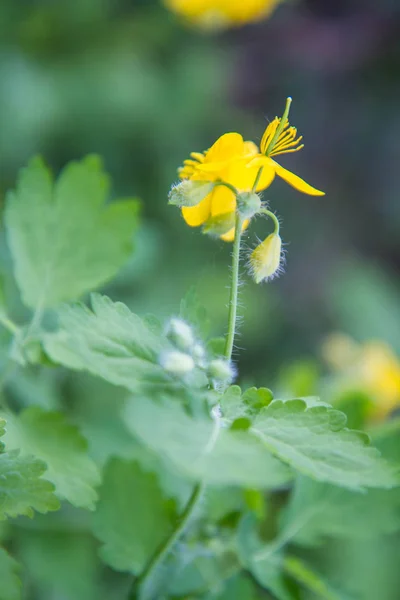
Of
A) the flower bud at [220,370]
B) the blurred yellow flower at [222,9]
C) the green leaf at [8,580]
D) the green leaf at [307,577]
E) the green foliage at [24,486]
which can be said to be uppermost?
the blurred yellow flower at [222,9]

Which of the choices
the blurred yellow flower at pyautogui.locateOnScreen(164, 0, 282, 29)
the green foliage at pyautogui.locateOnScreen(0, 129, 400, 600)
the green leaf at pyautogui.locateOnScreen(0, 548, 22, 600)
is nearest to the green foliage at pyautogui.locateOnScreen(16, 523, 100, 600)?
the green foliage at pyautogui.locateOnScreen(0, 129, 400, 600)

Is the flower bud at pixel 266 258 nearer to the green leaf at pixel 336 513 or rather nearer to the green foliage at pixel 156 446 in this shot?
the green foliage at pixel 156 446

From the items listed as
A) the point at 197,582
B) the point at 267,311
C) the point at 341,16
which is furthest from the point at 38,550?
the point at 341,16

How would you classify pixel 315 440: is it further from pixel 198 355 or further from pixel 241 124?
pixel 241 124

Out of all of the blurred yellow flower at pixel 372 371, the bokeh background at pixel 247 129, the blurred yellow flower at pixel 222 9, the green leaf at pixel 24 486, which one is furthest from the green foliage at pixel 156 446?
the blurred yellow flower at pixel 222 9

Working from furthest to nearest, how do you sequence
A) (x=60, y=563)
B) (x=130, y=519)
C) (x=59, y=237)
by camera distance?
(x=60, y=563), (x=59, y=237), (x=130, y=519)

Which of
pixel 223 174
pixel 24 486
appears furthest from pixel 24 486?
pixel 223 174
